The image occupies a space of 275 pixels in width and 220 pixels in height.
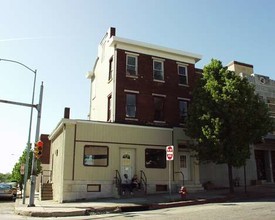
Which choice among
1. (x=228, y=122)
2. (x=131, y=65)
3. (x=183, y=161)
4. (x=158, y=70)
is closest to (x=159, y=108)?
(x=158, y=70)

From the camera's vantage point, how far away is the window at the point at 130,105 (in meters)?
26.4

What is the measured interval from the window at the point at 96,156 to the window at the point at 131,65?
6502 mm

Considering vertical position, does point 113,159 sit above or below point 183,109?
below

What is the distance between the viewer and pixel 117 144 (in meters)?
24.2

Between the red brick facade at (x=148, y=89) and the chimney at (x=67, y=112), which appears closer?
the red brick facade at (x=148, y=89)

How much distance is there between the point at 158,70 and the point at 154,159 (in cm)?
738

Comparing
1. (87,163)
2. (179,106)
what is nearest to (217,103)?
(179,106)

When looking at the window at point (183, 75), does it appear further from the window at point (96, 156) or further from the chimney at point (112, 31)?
the window at point (96, 156)

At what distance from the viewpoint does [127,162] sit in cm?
2452

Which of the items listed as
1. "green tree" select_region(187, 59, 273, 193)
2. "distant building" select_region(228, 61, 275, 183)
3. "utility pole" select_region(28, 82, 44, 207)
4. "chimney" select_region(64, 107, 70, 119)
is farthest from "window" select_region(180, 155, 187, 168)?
"utility pole" select_region(28, 82, 44, 207)

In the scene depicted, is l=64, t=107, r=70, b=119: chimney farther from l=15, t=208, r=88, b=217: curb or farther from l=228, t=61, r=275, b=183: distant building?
l=228, t=61, r=275, b=183: distant building

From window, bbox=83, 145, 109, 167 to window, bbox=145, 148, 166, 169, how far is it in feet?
10.2

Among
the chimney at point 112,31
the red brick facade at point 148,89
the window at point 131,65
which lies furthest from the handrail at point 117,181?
the chimney at point 112,31

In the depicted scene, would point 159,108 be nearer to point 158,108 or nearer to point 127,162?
point 158,108
